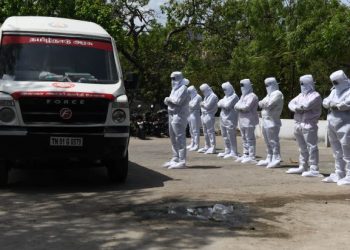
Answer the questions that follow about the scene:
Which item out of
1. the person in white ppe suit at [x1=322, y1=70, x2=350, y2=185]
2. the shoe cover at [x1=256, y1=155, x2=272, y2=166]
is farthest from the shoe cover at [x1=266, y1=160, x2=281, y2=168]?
the person in white ppe suit at [x1=322, y1=70, x2=350, y2=185]

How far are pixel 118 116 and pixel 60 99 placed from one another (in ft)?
2.93

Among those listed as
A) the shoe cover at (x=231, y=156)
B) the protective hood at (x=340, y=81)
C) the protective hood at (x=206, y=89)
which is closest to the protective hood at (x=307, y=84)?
the protective hood at (x=340, y=81)

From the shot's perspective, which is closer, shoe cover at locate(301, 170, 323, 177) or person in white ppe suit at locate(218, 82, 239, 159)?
shoe cover at locate(301, 170, 323, 177)

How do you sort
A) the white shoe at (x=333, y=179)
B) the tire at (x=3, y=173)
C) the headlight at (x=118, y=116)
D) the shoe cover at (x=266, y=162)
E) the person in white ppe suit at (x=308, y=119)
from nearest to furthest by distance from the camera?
the headlight at (x=118, y=116)
the tire at (x=3, y=173)
the white shoe at (x=333, y=179)
the person in white ppe suit at (x=308, y=119)
the shoe cover at (x=266, y=162)

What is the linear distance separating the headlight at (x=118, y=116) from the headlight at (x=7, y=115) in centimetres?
143

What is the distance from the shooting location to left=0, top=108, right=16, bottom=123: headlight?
8305 millimetres

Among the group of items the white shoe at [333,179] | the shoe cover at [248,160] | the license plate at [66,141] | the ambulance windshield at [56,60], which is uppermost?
the ambulance windshield at [56,60]

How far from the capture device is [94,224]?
6.54 m

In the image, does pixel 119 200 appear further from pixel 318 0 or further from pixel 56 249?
pixel 318 0

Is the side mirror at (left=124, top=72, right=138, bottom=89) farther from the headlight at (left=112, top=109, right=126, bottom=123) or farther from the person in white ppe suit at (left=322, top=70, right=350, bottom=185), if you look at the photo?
the person in white ppe suit at (left=322, top=70, right=350, bottom=185)

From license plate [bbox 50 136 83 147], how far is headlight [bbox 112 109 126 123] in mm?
599

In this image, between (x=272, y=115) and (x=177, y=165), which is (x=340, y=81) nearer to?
(x=272, y=115)

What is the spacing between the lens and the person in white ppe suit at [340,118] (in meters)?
9.39

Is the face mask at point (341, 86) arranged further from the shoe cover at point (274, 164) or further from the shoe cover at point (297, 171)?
the shoe cover at point (274, 164)
